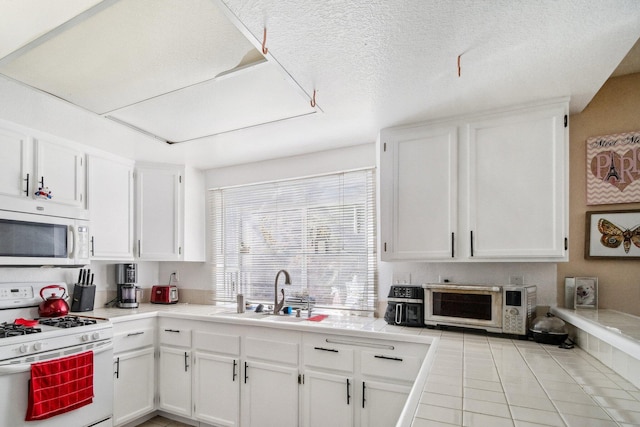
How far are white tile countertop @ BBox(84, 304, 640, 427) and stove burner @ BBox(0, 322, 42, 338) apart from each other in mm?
2326

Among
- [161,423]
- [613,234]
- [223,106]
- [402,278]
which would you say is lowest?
[161,423]

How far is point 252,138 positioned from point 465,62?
166cm

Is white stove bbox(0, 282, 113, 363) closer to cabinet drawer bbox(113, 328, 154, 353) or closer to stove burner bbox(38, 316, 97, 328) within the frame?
stove burner bbox(38, 316, 97, 328)

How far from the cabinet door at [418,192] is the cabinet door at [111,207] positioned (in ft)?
7.91

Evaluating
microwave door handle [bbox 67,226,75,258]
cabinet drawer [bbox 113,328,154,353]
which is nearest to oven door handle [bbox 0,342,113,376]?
cabinet drawer [bbox 113,328,154,353]

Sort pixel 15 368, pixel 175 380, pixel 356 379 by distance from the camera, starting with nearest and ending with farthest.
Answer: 1. pixel 15 368
2. pixel 356 379
3. pixel 175 380

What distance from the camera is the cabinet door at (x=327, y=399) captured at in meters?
2.22

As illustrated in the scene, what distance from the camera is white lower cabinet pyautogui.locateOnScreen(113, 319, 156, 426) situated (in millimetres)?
2666

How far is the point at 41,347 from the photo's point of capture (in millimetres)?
2107

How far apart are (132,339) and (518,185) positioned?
10.0 feet

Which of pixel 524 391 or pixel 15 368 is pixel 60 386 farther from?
pixel 524 391

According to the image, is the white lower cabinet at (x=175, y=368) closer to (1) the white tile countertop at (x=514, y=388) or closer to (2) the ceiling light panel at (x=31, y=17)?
(1) the white tile countertop at (x=514, y=388)

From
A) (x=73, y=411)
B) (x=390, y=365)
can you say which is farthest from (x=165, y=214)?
(x=390, y=365)

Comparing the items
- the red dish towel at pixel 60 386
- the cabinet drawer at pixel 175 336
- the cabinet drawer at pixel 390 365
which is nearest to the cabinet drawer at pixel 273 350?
the cabinet drawer at pixel 390 365
